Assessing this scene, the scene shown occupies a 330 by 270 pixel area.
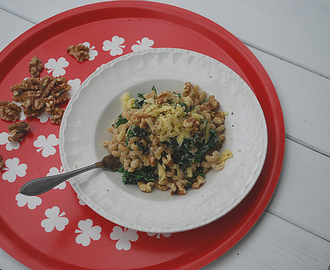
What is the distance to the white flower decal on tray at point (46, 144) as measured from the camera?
153cm

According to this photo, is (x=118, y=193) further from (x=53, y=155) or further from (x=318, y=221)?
(x=318, y=221)

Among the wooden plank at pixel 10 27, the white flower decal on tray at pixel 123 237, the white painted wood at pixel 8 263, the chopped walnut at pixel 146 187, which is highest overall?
the wooden plank at pixel 10 27

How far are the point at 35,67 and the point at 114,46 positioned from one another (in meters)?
0.41

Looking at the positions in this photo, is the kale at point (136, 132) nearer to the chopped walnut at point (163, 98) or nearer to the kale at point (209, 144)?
the chopped walnut at point (163, 98)

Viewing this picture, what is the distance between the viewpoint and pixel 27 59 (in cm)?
174

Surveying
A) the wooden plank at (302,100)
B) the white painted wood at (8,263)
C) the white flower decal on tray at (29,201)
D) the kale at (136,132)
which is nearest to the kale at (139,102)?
the kale at (136,132)

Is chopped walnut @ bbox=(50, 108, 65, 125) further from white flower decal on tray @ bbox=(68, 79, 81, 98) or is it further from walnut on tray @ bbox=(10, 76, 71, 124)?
white flower decal on tray @ bbox=(68, 79, 81, 98)

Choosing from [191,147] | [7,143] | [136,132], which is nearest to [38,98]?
[7,143]

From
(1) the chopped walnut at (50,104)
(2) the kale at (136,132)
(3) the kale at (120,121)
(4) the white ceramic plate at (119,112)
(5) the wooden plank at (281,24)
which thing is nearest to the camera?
(4) the white ceramic plate at (119,112)

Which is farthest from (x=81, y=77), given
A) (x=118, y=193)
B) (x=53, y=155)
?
(x=118, y=193)

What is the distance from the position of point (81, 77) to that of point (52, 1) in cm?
57

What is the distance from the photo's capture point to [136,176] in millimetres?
1386

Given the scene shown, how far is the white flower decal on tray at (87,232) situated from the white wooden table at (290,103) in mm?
275

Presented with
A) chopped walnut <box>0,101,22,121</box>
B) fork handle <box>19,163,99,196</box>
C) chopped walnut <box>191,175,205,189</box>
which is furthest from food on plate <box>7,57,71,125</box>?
chopped walnut <box>191,175,205,189</box>
